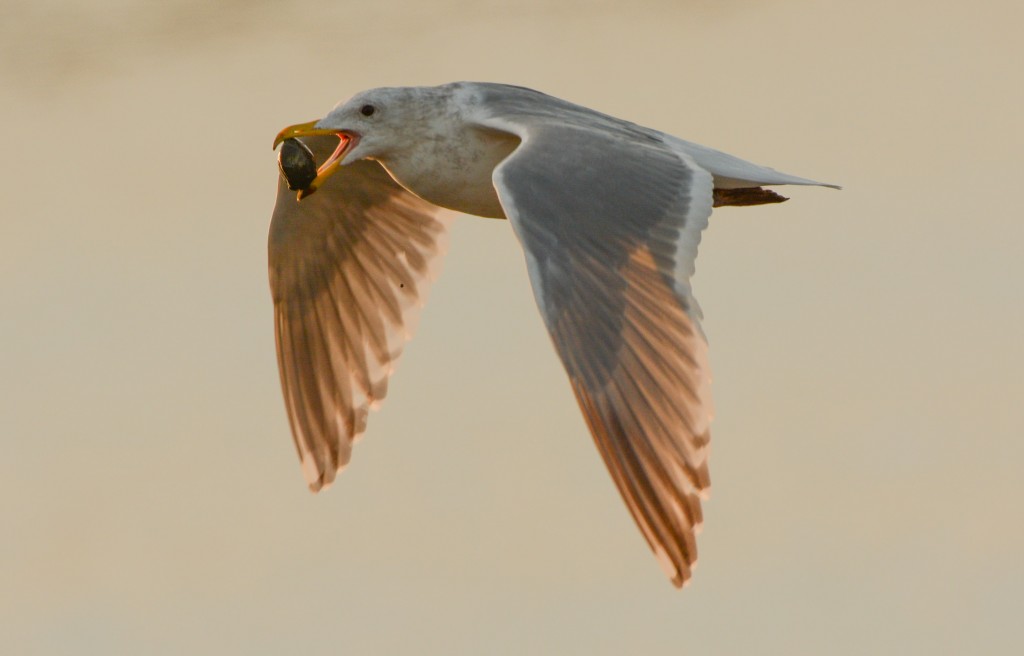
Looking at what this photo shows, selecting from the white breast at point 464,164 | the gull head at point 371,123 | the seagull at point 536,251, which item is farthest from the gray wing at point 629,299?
the gull head at point 371,123

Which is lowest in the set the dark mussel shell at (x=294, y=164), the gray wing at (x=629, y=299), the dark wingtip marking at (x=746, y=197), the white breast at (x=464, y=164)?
the gray wing at (x=629, y=299)

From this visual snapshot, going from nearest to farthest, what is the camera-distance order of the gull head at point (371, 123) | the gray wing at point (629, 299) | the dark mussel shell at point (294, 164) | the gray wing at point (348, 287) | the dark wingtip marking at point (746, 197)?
the gray wing at point (629, 299)
the gull head at point (371, 123)
the dark wingtip marking at point (746, 197)
the dark mussel shell at point (294, 164)
the gray wing at point (348, 287)

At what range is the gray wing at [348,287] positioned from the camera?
9.68 meters

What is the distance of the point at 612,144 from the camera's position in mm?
8008

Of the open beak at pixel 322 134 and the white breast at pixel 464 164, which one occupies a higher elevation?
the open beak at pixel 322 134

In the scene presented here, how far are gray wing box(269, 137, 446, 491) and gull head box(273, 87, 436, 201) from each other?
106 cm

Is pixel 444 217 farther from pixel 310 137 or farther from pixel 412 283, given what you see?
pixel 310 137

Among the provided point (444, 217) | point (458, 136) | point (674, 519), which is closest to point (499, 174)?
point (458, 136)

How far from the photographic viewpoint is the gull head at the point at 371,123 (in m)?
8.47

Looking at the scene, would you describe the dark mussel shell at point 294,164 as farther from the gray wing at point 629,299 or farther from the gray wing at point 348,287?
the gray wing at point 629,299

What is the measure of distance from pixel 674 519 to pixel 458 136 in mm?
2222

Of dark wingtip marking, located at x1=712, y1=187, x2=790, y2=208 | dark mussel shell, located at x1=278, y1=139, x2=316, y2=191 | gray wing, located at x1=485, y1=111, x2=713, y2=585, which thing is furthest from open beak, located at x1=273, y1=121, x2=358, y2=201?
dark wingtip marking, located at x1=712, y1=187, x2=790, y2=208

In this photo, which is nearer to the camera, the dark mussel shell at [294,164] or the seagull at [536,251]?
the seagull at [536,251]

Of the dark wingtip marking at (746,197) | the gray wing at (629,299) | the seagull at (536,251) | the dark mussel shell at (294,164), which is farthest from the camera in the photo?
the dark mussel shell at (294,164)
